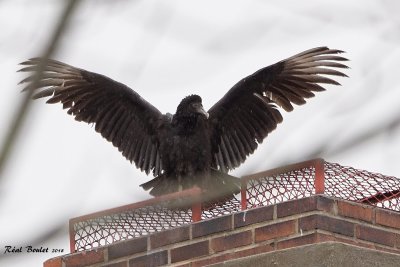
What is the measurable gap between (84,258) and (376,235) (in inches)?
46.6

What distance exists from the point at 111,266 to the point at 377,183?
1086mm

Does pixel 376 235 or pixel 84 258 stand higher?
pixel 376 235

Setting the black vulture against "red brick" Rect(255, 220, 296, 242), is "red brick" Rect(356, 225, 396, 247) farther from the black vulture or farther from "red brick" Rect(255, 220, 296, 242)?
the black vulture

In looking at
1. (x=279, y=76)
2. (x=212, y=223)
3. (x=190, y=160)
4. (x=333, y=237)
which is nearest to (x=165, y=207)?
(x=212, y=223)

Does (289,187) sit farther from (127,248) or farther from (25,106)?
(25,106)

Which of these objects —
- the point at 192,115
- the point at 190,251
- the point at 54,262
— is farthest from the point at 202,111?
the point at 190,251

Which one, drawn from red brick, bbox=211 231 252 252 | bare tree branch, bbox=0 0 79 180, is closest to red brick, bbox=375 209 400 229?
red brick, bbox=211 231 252 252

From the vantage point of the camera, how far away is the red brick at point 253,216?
12.8 ft

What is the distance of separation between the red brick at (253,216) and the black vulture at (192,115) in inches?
101

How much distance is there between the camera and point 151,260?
414cm

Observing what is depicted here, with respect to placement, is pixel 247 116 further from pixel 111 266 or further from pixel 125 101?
pixel 111 266

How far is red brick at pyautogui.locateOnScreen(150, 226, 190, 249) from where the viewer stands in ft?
13.4

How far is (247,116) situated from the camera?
272 inches

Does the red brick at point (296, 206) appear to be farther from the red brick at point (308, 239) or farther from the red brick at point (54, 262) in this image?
the red brick at point (54, 262)
